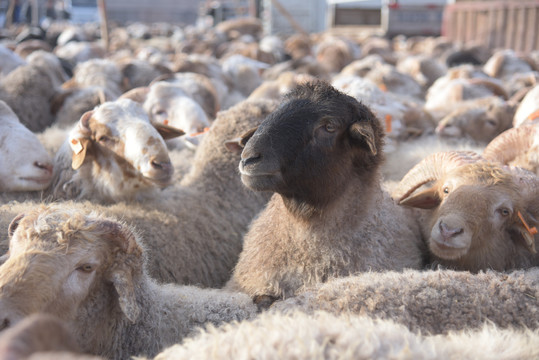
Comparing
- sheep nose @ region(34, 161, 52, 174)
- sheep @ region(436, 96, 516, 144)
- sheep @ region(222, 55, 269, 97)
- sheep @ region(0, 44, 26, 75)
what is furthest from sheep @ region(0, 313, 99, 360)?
sheep @ region(222, 55, 269, 97)

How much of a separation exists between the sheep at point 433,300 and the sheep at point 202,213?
1375mm

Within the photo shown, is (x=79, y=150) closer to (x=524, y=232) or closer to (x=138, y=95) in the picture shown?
(x=138, y=95)

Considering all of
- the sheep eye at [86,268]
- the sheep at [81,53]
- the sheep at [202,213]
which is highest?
the sheep eye at [86,268]

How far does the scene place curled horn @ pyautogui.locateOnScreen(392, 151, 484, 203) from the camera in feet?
12.5

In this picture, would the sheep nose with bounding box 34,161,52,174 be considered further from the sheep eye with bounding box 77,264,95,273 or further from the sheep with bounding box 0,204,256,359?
the sheep eye with bounding box 77,264,95,273

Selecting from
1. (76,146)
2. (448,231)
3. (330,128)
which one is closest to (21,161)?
(76,146)

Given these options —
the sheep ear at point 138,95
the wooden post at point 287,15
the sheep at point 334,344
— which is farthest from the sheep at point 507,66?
the wooden post at point 287,15

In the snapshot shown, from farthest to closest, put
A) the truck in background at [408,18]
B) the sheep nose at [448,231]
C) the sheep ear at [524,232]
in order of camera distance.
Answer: the truck in background at [408,18] → the sheep ear at [524,232] → the sheep nose at [448,231]

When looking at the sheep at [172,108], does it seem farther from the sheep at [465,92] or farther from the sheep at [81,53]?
the sheep at [81,53]

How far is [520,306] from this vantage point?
2.62 metres

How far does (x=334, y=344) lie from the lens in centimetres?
182

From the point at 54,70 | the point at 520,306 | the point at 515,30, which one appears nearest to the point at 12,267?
the point at 520,306

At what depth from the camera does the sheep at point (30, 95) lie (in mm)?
6016

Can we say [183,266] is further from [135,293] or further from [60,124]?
[60,124]
